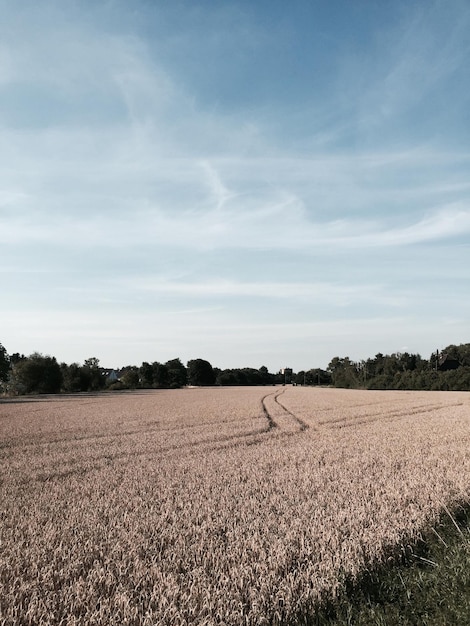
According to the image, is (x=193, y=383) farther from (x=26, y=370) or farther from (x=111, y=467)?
(x=111, y=467)

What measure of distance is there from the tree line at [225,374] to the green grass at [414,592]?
3027 inches

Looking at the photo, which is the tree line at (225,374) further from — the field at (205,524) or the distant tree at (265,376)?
the field at (205,524)

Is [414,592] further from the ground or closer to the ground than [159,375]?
closer to the ground

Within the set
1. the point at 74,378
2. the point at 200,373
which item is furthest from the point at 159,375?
the point at 74,378

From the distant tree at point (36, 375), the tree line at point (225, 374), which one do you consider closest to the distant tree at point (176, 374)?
the tree line at point (225, 374)

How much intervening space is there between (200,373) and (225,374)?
10.2m

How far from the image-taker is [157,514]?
25.1ft

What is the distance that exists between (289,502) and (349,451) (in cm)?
625

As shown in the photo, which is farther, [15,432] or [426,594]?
[15,432]

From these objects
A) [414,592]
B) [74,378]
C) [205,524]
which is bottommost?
[414,592]

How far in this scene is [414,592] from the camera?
16.9 feet

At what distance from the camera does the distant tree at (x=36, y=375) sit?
277 feet

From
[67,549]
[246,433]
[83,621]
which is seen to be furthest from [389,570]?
[246,433]

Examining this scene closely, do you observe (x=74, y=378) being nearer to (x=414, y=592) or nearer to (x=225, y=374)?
(x=225, y=374)
